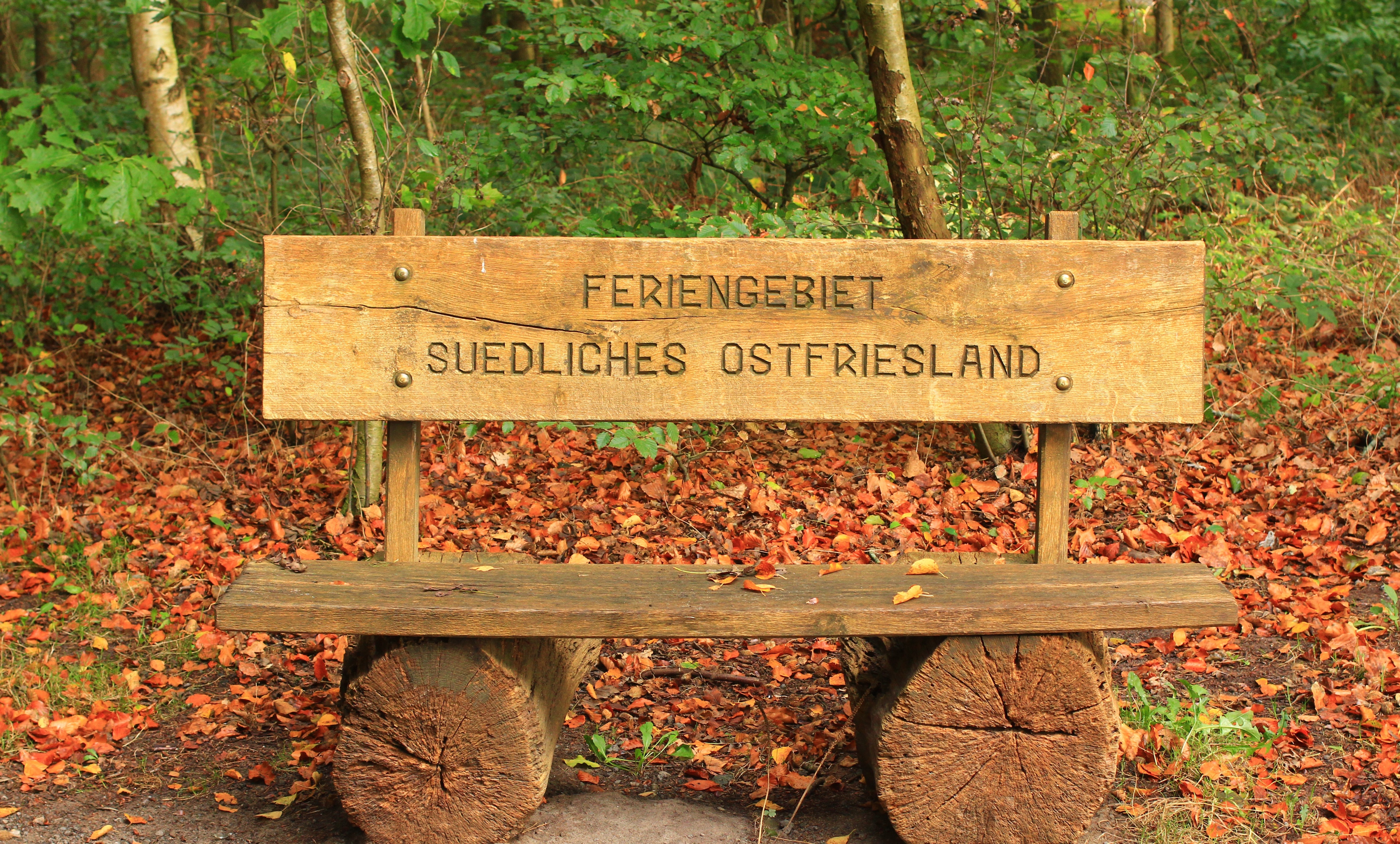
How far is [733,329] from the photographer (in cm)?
271

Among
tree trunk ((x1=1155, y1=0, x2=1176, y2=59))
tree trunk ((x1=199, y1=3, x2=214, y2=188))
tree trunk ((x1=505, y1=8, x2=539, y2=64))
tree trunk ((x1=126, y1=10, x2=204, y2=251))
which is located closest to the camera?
tree trunk ((x1=126, y1=10, x2=204, y2=251))

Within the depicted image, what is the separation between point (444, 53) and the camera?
430 centimetres

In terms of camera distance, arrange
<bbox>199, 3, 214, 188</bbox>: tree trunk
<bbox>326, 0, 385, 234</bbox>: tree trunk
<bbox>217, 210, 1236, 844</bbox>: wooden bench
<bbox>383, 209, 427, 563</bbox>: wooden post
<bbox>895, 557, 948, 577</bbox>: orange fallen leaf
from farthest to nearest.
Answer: <bbox>199, 3, 214, 188</bbox>: tree trunk, <bbox>326, 0, 385, 234</bbox>: tree trunk, <bbox>383, 209, 427, 563</bbox>: wooden post, <bbox>895, 557, 948, 577</bbox>: orange fallen leaf, <bbox>217, 210, 1236, 844</bbox>: wooden bench

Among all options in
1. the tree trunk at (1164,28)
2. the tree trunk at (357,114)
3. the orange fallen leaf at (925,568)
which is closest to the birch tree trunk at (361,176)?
the tree trunk at (357,114)

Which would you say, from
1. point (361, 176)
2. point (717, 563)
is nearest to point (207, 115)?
point (361, 176)

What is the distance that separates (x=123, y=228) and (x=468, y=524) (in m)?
3.43

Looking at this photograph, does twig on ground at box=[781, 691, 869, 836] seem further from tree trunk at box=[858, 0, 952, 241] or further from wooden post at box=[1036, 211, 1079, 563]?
tree trunk at box=[858, 0, 952, 241]

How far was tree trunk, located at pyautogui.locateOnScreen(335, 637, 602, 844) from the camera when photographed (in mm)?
2441

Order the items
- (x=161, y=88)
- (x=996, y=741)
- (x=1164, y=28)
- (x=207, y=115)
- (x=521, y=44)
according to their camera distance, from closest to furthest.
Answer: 1. (x=996, y=741)
2. (x=161, y=88)
3. (x=207, y=115)
4. (x=1164, y=28)
5. (x=521, y=44)

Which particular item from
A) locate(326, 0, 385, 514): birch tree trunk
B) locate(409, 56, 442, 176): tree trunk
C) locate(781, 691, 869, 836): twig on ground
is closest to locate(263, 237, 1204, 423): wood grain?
locate(781, 691, 869, 836): twig on ground

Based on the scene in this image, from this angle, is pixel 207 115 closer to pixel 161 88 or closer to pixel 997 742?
pixel 161 88

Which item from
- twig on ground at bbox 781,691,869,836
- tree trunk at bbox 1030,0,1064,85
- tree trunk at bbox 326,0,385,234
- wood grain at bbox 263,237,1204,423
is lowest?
twig on ground at bbox 781,691,869,836

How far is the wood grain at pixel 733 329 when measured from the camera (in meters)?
2.69

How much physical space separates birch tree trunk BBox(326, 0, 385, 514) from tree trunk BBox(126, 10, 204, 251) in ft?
9.67
